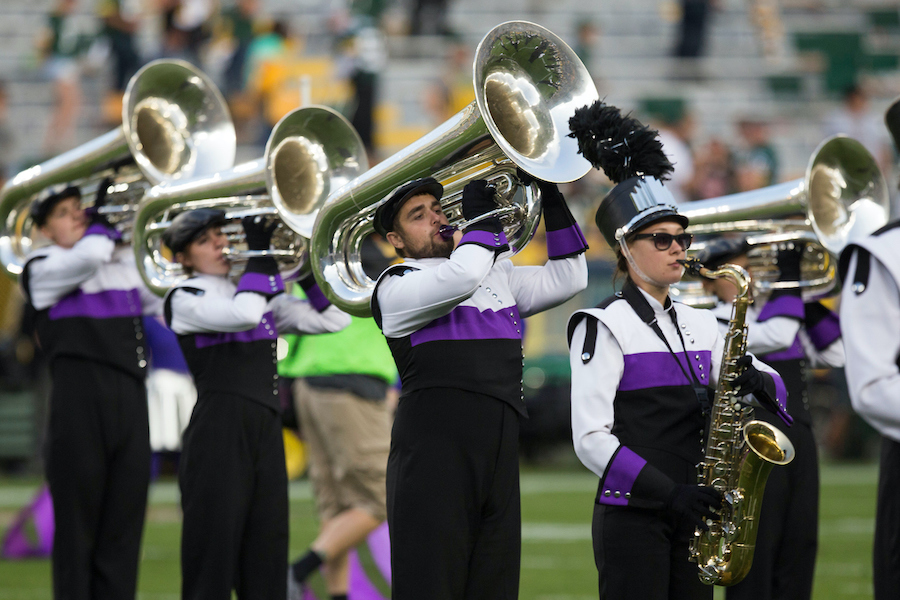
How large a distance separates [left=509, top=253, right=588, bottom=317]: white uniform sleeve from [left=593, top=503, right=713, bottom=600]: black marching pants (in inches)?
30.7

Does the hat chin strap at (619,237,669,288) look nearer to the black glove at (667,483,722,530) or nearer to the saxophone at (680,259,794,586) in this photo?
the saxophone at (680,259,794,586)

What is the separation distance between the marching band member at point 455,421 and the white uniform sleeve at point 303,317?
3.67 ft

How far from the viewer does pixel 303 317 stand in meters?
5.36

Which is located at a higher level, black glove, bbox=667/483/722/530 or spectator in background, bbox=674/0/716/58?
spectator in background, bbox=674/0/716/58

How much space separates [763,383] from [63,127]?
45.0 ft

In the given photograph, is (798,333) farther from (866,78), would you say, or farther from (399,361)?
(866,78)

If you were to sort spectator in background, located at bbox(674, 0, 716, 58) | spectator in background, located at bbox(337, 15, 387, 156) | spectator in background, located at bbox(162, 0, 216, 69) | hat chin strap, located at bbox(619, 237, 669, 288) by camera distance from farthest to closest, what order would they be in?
spectator in background, located at bbox(674, 0, 716, 58) → spectator in background, located at bbox(162, 0, 216, 69) → spectator in background, located at bbox(337, 15, 387, 156) → hat chin strap, located at bbox(619, 237, 669, 288)

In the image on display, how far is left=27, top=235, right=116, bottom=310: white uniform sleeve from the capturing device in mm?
5625

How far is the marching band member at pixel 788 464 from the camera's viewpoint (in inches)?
197

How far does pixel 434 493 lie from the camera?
13.1 feet

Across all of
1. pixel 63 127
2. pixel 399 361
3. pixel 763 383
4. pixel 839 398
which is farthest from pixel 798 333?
pixel 63 127

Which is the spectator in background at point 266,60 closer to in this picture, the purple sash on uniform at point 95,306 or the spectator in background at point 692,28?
the spectator in background at point 692,28

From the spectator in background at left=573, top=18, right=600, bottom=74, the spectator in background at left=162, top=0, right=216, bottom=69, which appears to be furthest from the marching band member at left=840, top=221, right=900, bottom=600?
the spectator in background at left=162, top=0, right=216, bottom=69

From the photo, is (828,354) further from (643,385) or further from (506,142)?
(506,142)
